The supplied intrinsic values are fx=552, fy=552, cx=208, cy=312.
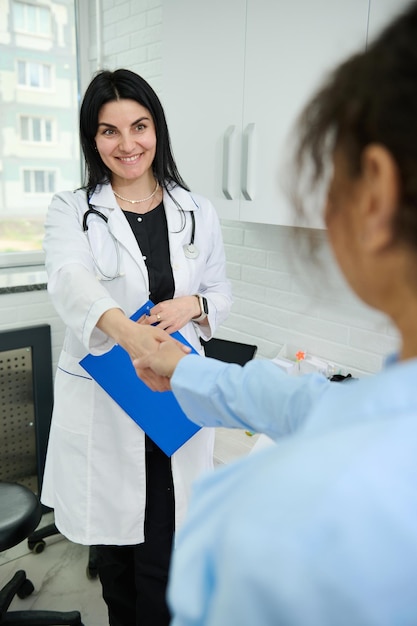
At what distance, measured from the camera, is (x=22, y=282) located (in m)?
2.24

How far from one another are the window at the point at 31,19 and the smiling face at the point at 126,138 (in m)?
1.27

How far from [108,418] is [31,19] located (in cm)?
189

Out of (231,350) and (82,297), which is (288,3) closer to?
(82,297)

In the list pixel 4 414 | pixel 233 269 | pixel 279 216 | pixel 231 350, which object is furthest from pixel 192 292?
pixel 4 414

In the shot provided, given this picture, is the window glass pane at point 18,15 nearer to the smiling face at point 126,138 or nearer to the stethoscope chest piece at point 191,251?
the smiling face at point 126,138

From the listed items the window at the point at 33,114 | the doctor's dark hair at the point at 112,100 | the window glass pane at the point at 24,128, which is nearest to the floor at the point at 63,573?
the doctor's dark hair at the point at 112,100

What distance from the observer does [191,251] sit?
61.2 inches

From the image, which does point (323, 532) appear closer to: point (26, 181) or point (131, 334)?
point (131, 334)

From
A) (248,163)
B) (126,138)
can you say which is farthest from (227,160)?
(126,138)

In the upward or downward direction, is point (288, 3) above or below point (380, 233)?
above

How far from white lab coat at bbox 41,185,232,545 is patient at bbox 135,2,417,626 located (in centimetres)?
99

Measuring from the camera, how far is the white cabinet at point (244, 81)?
54.4 inches

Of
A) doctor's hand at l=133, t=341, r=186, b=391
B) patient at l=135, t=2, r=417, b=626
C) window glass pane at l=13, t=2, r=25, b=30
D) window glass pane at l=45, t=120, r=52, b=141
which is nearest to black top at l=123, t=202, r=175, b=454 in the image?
doctor's hand at l=133, t=341, r=186, b=391

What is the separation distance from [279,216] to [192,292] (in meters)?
0.33
